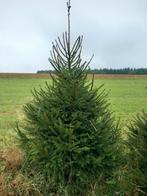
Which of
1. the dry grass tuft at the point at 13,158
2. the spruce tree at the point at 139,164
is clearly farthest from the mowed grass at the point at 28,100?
the dry grass tuft at the point at 13,158

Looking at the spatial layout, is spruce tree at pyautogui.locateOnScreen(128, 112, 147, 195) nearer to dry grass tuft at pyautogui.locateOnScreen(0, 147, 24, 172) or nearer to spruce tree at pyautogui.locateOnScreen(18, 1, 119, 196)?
spruce tree at pyautogui.locateOnScreen(18, 1, 119, 196)

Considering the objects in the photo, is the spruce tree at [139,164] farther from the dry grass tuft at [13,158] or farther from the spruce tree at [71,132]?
the dry grass tuft at [13,158]

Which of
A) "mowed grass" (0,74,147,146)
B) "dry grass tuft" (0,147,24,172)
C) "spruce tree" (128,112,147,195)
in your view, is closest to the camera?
"spruce tree" (128,112,147,195)

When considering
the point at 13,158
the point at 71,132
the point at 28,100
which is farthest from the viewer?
the point at 28,100

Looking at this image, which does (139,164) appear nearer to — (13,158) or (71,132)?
(71,132)

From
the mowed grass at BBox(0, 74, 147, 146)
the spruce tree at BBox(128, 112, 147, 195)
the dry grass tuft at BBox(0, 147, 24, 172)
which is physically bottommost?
the mowed grass at BBox(0, 74, 147, 146)

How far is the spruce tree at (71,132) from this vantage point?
7.41m

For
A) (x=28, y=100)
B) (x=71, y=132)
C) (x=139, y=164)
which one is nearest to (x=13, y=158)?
(x=71, y=132)

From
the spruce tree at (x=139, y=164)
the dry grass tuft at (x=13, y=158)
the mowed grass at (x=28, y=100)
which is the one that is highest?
the spruce tree at (x=139, y=164)

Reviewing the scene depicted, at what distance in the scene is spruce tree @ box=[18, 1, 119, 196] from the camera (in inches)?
292

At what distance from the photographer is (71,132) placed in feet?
23.9

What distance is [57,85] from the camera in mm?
7773

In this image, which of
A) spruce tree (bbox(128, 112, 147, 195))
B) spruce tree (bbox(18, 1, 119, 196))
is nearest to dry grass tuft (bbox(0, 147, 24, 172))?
spruce tree (bbox(18, 1, 119, 196))

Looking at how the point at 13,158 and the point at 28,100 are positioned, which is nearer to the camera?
the point at 13,158
